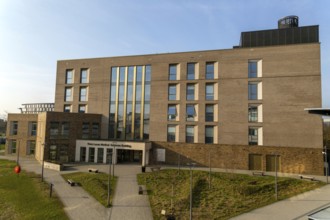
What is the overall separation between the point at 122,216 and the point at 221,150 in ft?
68.8

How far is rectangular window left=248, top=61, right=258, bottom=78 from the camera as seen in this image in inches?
1316

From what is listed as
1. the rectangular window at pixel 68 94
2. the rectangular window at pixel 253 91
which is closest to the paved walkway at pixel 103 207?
the rectangular window at pixel 68 94

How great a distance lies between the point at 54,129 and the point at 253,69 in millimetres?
30334

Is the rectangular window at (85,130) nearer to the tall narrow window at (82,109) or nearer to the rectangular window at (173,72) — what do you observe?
the tall narrow window at (82,109)

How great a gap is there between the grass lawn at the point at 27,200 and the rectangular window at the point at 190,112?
2084 centimetres

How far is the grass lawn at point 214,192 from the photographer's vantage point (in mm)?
17062

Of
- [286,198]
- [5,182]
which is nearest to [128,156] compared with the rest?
[5,182]

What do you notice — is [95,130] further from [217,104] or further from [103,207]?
[103,207]

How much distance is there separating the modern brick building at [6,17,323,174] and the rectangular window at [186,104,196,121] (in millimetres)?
151

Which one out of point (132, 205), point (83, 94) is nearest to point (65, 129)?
point (83, 94)

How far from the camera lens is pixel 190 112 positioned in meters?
35.8

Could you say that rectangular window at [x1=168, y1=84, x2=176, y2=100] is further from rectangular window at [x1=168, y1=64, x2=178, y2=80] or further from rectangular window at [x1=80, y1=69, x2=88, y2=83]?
rectangular window at [x1=80, y1=69, x2=88, y2=83]

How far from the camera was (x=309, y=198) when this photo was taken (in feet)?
65.7

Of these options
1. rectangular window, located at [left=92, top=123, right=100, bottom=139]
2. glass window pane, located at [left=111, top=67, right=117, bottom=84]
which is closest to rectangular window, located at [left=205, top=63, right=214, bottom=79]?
glass window pane, located at [left=111, top=67, right=117, bottom=84]
